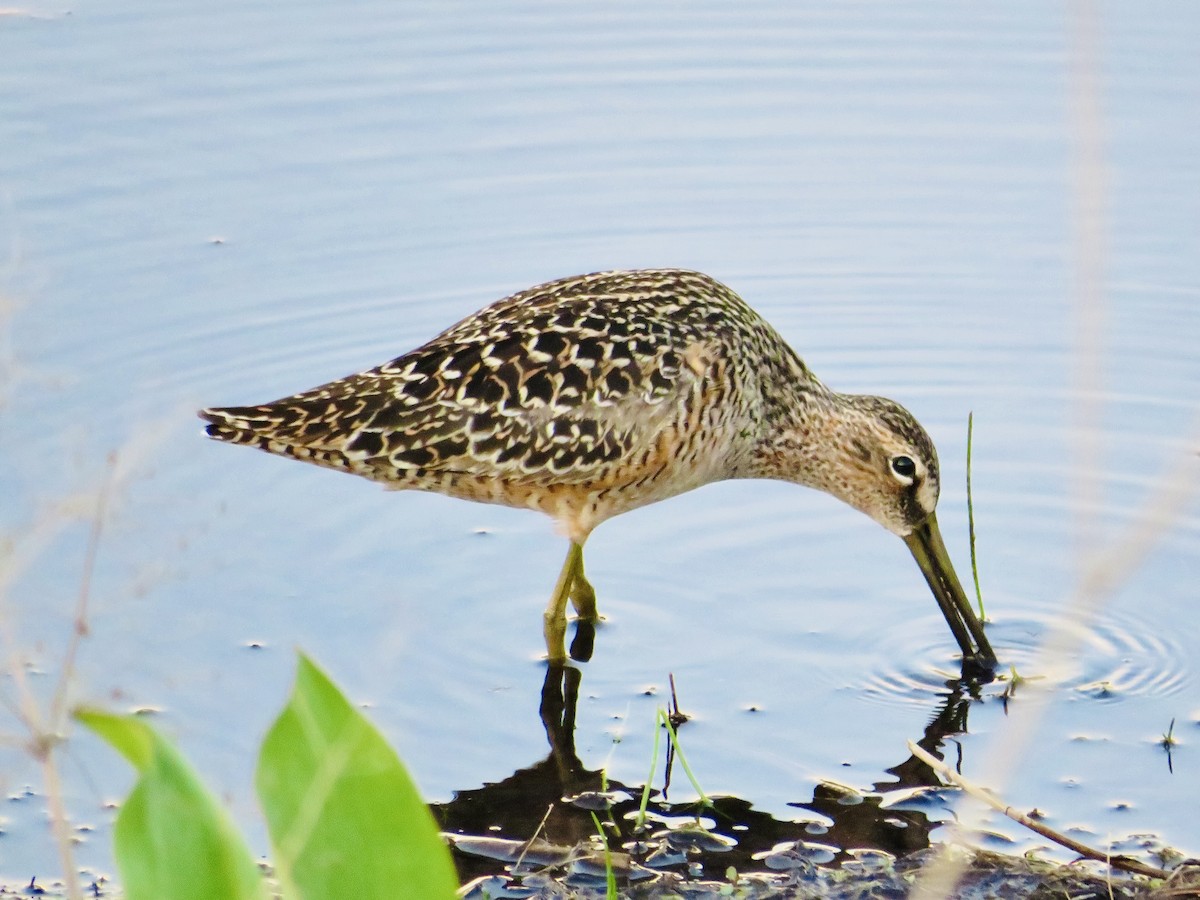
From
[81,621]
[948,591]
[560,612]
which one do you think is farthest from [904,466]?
[81,621]

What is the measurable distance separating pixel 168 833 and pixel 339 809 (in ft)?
0.60

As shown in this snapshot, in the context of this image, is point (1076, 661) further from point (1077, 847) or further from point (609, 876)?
point (609, 876)

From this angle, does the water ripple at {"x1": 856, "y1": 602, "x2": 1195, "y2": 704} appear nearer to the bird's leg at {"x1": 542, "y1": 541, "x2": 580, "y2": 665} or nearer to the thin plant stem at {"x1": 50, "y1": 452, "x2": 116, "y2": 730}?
the bird's leg at {"x1": 542, "y1": 541, "x2": 580, "y2": 665}

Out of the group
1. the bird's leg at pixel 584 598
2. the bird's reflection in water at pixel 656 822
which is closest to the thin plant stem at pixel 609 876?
the bird's reflection in water at pixel 656 822

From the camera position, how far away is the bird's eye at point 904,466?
600 centimetres

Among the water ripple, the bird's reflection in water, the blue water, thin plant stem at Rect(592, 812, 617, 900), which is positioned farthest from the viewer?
the water ripple

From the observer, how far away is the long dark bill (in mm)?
5703

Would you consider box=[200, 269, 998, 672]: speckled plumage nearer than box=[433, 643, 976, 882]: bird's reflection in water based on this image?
No

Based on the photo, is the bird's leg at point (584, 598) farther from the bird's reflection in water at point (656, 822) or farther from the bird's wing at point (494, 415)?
the bird's reflection in water at point (656, 822)

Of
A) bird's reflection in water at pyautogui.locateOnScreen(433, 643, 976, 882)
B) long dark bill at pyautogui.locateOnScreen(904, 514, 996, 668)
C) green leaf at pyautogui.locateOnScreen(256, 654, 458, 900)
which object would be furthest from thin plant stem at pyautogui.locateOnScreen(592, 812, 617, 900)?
green leaf at pyautogui.locateOnScreen(256, 654, 458, 900)

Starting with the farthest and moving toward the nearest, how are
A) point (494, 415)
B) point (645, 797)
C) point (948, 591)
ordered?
point (948, 591) → point (494, 415) → point (645, 797)

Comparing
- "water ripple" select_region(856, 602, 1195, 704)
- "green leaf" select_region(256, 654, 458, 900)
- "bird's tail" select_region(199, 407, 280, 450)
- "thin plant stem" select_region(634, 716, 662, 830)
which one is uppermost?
"green leaf" select_region(256, 654, 458, 900)

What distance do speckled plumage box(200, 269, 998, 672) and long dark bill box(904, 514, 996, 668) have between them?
0.40ft

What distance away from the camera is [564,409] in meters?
5.38
